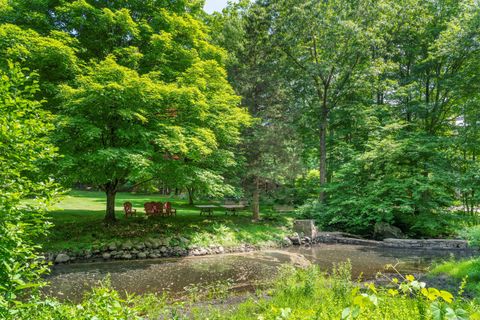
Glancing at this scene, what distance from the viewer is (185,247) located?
12656 millimetres

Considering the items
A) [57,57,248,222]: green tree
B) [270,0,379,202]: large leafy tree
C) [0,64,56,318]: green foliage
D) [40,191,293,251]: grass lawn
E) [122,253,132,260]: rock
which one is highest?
[270,0,379,202]: large leafy tree

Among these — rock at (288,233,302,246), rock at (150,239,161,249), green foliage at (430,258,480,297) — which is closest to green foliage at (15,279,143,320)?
green foliage at (430,258,480,297)

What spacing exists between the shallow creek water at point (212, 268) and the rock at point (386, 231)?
2.39 m

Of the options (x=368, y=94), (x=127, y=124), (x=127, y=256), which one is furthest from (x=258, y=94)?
(x=127, y=256)

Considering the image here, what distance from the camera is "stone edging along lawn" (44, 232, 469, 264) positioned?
36.3 ft

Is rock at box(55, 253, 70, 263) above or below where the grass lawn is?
below

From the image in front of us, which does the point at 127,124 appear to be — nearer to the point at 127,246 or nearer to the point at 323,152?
the point at 127,246

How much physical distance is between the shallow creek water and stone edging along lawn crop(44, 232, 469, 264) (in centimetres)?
45

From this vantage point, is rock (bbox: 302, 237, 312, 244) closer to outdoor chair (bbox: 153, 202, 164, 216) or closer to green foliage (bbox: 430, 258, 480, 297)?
green foliage (bbox: 430, 258, 480, 297)

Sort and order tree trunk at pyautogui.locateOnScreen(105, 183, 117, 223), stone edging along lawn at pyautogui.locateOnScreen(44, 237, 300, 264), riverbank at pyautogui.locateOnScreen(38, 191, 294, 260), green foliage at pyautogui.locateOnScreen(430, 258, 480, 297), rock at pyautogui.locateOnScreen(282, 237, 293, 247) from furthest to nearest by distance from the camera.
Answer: rock at pyautogui.locateOnScreen(282, 237, 293, 247)
tree trunk at pyautogui.locateOnScreen(105, 183, 117, 223)
riverbank at pyautogui.locateOnScreen(38, 191, 294, 260)
stone edging along lawn at pyautogui.locateOnScreen(44, 237, 300, 264)
green foliage at pyautogui.locateOnScreen(430, 258, 480, 297)

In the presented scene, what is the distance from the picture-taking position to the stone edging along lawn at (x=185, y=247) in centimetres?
1105

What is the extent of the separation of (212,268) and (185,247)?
2.47 metres

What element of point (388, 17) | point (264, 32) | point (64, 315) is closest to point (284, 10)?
point (264, 32)

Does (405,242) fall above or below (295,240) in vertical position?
above
